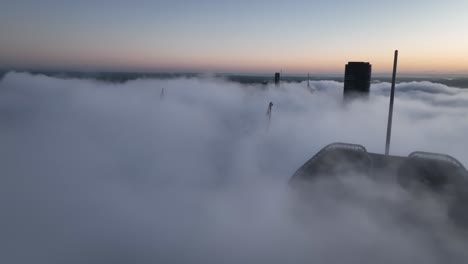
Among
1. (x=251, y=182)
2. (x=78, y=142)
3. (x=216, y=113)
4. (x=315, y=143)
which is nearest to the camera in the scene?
(x=251, y=182)

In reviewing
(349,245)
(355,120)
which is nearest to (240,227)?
(349,245)

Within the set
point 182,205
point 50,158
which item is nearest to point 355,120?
Result: point 182,205

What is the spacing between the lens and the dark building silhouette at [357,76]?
44.0 meters

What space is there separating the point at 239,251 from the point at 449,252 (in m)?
18.6

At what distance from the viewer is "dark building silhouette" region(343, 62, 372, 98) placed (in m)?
44.0

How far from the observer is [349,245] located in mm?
23453

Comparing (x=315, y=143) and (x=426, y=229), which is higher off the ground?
(x=426, y=229)

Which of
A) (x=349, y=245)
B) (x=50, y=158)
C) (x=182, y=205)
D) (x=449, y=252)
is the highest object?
(x=449, y=252)

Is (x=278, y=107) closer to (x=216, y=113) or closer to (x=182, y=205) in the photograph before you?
(x=216, y=113)

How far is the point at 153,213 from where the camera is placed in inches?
2042

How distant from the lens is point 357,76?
44.5 m

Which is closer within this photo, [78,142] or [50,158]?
[50,158]

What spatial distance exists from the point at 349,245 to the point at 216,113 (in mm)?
129945

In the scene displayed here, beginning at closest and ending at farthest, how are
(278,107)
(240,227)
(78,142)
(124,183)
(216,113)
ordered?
(240,227)
(124,183)
(78,142)
(278,107)
(216,113)
